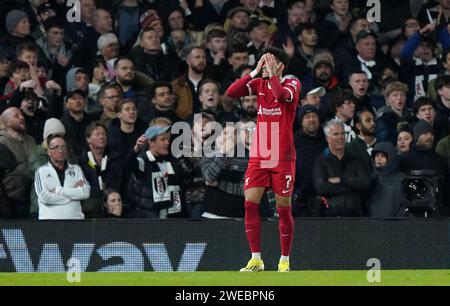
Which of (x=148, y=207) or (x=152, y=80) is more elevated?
(x=152, y=80)

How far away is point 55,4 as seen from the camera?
679 inches

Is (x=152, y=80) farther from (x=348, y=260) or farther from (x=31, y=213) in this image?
(x=348, y=260)

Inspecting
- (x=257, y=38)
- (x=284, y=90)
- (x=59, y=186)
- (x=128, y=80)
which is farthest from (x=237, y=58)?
(x=284, y=90)

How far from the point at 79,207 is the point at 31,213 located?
0.59m

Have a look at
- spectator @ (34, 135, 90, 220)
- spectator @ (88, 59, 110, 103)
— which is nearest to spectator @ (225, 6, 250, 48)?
spectator @ (88, 59, 110, 103)

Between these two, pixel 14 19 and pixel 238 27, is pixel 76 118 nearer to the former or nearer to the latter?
pixel 14 19

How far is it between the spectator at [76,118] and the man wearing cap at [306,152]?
2.65 meters

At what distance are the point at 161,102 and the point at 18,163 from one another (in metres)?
2.03

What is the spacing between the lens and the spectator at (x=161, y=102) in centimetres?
1582

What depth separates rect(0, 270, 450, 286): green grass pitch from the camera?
11164mm

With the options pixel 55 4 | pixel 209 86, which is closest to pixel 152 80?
pixel 209 86

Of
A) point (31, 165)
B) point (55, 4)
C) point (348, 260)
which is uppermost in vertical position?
point (55, 4)

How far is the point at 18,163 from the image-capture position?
15.0m

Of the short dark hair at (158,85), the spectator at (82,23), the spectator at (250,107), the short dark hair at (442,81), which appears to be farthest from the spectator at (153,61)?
the short dark hair at (442,81)
